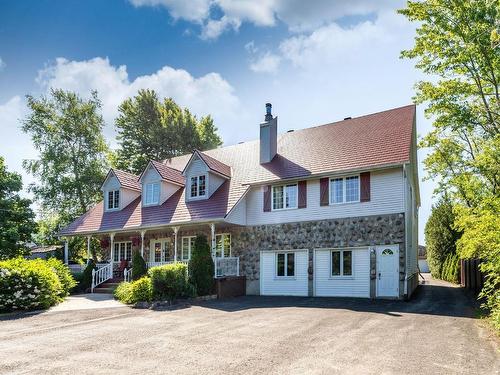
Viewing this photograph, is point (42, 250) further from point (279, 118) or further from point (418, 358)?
point (418, 358)

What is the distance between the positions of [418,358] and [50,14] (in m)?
12.8

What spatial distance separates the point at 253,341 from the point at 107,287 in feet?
49.0

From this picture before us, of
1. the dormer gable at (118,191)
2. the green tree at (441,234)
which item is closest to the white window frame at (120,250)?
the dormer gable at (118,191)

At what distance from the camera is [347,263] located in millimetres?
18422

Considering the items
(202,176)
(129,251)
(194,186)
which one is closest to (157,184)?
(194,186)

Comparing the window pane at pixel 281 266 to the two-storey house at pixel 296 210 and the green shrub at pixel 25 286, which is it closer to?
the two-storey house at pixel 296 210

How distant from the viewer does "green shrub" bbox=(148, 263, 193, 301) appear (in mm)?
16359

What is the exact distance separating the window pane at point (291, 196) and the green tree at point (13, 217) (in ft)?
65.0

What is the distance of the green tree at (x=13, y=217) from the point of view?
2848cm

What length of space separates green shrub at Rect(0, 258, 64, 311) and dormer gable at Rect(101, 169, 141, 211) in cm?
960

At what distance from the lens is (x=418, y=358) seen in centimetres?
776

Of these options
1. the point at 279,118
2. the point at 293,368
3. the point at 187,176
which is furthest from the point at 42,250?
the point at 293,368

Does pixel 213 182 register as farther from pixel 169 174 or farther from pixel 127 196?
pixel 127 196

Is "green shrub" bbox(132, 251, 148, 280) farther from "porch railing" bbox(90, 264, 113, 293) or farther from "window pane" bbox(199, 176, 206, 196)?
"window pane" bbox(199, 176, 206, 196)
